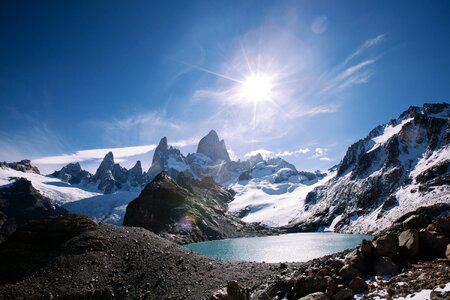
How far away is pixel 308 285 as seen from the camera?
20.4 metres

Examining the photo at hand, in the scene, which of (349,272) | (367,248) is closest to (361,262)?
(367,248)

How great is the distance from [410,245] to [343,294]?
6696 mm

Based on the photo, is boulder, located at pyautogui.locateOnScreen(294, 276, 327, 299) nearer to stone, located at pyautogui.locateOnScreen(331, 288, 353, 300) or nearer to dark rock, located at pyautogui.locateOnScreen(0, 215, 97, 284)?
stone, located at pyautogui.locateOnScreen(331, 288, 353, 300)

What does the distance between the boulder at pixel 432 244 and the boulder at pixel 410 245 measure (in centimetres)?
50

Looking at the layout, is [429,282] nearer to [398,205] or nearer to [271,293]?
[271,293]

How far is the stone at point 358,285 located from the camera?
18594 mm

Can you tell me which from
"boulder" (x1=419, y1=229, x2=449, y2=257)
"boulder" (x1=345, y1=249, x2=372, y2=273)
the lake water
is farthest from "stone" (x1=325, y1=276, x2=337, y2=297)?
the lake water

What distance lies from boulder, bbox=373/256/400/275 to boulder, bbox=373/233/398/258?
0.69 m

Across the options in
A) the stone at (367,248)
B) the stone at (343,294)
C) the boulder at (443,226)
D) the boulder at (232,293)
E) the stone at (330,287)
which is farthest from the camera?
the stone at (367,248)

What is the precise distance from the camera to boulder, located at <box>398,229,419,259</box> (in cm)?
2075

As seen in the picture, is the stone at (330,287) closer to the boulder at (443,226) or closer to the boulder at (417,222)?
the boulder at (443,226)

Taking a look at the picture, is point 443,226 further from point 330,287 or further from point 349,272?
point 330,287

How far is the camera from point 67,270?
35094 millimetres

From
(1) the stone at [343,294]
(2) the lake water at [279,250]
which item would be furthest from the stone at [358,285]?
(2) the lake water at [279,250]
